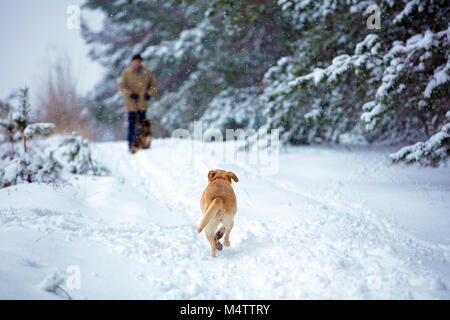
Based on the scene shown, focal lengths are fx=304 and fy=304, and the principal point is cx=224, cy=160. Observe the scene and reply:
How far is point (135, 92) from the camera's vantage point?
8656mm

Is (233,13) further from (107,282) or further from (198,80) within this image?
(107,282)

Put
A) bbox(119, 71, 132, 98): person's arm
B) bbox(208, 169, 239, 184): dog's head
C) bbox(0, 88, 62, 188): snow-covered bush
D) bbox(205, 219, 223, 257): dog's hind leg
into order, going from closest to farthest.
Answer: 1. bbox(205, 219, 223, 257): dog's hind leg
2. bbox(208, 169, 239, 184): dog's head
3. bbox(0, 88, 62, 188): snow-covered bush
4. bbox(119, 71, 132, 98): person's arm

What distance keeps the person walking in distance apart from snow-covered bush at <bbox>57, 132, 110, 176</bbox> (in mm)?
2509

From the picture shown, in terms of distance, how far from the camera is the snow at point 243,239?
2.15 meters

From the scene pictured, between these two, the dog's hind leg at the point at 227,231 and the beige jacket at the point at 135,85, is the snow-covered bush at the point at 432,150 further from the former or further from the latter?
the beige jacket at the point at 135,85

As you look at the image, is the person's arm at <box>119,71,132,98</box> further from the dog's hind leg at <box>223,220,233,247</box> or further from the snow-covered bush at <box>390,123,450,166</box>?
the snow-covered bush at <box>390,123,450,166</box>

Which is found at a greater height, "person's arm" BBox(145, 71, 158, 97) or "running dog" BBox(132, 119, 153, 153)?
"person's arm" BBox(145, 71, 158, 97)

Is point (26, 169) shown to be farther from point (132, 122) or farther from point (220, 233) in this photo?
point (132, 122)

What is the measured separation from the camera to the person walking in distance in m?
8.59

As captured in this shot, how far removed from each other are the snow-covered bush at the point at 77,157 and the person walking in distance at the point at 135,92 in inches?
98.8

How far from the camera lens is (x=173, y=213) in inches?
166

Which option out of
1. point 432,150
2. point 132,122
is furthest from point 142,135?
point 432,150

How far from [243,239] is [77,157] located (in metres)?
4.22

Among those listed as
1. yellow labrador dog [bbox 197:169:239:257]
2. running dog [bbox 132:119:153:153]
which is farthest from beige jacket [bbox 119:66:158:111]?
yellow labrador dog [bbox 197:169:239:257]
